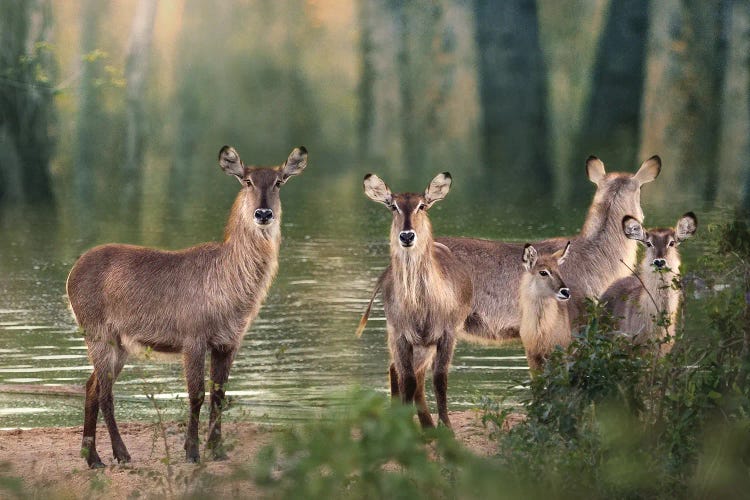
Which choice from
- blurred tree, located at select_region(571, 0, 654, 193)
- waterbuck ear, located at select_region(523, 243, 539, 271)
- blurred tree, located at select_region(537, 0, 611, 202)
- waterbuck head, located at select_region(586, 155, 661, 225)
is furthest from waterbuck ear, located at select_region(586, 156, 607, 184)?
blurred tree, located at select_region(571, 0, 654, 193)

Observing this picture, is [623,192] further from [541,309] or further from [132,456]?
[132,456]

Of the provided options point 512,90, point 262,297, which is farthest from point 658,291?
point 512,90

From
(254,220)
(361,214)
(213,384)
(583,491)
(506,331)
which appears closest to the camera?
(583,491)

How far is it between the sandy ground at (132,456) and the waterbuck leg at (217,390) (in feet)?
0.28

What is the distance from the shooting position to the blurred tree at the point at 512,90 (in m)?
37.7

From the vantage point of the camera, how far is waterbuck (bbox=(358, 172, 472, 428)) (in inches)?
354

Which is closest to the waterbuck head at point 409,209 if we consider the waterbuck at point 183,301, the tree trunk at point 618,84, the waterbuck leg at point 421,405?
the waterbuck at point 183,301

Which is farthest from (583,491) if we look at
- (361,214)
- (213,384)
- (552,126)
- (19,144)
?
(552,126)

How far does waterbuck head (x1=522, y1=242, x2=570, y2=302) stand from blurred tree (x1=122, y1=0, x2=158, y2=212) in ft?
89.0

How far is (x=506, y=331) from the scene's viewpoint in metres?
10.2

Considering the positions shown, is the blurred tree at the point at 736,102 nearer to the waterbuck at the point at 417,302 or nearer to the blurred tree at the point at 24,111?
the blurred tree at the point at 24,111

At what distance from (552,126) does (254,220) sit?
99.5 ft

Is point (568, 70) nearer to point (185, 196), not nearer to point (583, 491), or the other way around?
point (185, 196)

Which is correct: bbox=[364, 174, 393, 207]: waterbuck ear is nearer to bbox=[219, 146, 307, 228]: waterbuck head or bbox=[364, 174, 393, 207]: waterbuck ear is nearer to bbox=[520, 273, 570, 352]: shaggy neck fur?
bbox=[219, 146, 307, 228]: waterbuck head
